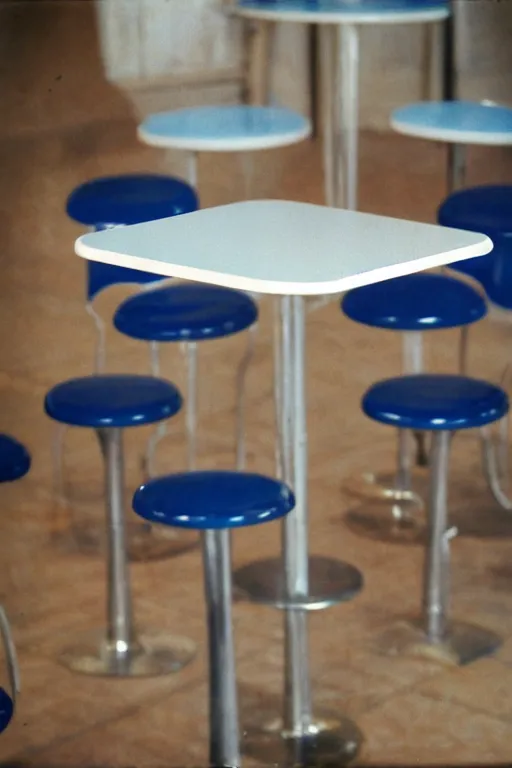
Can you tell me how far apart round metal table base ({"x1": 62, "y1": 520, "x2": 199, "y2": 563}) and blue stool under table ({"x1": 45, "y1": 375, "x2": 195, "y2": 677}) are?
16.8 inches

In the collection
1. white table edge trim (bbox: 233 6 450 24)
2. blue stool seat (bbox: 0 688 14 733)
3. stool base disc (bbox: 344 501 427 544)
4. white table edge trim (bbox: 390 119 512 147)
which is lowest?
stool base disc (bbox: 344 501 427 544)

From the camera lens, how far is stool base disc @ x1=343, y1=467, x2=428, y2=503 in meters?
4.01

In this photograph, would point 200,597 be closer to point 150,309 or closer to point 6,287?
point 150,309

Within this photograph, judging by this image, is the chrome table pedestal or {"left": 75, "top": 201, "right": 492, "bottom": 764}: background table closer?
{"left": 75, "top": 201, "right": 492, "bottom": 764}: background table

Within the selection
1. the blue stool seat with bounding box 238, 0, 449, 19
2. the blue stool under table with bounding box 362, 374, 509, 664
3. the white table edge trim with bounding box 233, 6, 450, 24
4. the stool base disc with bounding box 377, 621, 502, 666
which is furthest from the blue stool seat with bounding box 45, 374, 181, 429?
the blue stool seat with bounding box 238, 0, 449, 19

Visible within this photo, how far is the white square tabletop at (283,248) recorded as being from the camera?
2393mm

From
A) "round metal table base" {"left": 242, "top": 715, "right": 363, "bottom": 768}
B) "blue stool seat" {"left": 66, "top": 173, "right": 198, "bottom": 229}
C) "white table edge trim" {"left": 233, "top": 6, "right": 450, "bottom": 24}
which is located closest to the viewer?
"round metal table base" {"left": 242, "top": 715, "right": 363, "bottom": 768}

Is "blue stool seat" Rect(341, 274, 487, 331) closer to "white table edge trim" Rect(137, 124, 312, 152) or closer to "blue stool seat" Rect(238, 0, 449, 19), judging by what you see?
"white table edge trim" Rect(137, 124, 312, 152)

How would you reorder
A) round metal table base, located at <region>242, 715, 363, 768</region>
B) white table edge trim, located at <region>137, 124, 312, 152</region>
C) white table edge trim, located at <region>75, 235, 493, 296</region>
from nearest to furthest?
white table edge trim, located at <region>75, 235, 493, 296</region> → round metal table base, located at <region>242, 715, 363, 768</region> → white table edge trim, located at <region>137, 124, 312, 152</region>

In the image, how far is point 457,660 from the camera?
3158mm

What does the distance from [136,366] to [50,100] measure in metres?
2.46

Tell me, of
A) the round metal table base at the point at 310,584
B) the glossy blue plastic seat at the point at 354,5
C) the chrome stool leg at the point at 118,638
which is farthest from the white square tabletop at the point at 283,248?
the glossy blue plastic seat at the point at 354,5

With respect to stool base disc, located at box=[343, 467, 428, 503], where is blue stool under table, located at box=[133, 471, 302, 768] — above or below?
above

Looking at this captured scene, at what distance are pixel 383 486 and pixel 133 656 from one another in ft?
3.65
